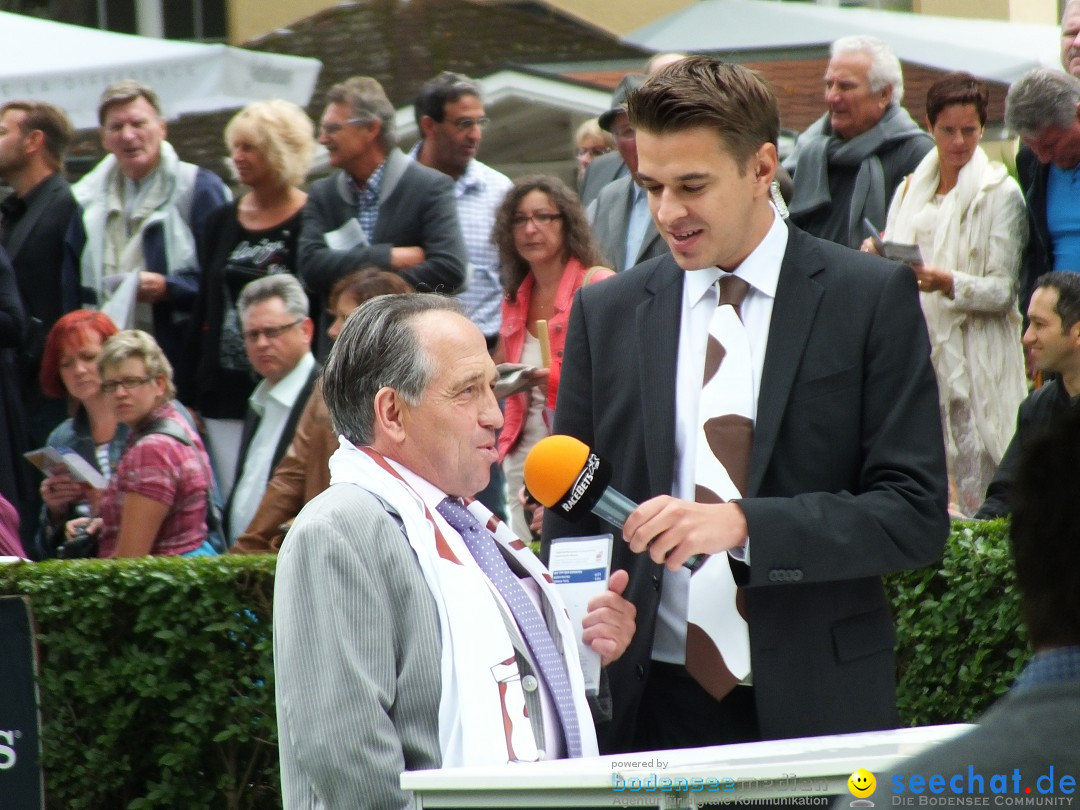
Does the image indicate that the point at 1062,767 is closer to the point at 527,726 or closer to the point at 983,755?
the point at 983,755

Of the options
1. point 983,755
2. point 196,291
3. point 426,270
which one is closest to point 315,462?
point 426,270

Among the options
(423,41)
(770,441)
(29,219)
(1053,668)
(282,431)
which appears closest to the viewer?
(1053,668)

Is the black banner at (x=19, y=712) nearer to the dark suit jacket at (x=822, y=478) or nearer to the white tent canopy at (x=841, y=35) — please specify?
the dark suit jacket at (x=822, y=478)

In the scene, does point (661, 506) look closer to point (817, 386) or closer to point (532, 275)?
point (817, 386)

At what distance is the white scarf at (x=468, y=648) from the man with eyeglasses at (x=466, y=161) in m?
4.64

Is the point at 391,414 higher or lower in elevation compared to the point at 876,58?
lower

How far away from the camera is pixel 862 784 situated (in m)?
2.43

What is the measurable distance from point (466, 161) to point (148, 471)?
8.41 ft

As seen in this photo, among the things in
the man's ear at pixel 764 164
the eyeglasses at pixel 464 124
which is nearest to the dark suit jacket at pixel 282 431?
the eyeglasses at pixel 464 124

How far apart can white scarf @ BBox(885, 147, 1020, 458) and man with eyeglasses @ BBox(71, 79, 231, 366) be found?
138 inches

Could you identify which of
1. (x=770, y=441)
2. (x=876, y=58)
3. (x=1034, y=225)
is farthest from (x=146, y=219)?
(x=770, y=441)

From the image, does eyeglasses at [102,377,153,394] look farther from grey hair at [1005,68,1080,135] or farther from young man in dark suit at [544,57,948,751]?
grey hair at [1005,68,1080,135]

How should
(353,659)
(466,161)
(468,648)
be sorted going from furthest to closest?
1. (466,161)
2. (468,648)
3. (353,659)

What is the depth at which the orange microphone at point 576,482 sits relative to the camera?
9.98 feet
